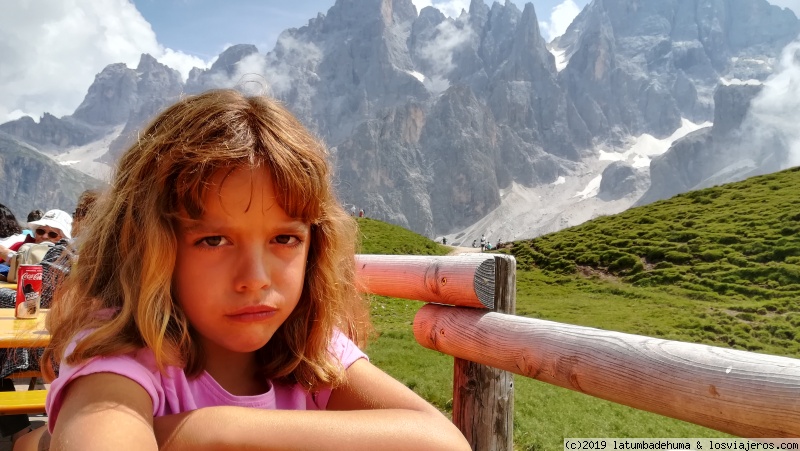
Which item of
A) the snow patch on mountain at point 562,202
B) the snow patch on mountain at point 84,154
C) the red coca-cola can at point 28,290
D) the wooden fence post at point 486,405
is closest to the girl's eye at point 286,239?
the wooden fence post at point 486,405

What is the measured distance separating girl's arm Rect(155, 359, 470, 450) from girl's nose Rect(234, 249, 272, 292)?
0.92 feet

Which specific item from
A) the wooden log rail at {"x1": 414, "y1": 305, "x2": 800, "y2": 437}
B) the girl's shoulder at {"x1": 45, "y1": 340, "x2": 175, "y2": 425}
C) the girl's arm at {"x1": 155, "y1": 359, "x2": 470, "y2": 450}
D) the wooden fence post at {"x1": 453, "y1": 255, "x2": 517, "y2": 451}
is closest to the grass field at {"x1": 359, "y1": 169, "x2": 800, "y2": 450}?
the wooden fence post at {"x1": 453, "y1": 255, "x2": 517, "y2": 451}

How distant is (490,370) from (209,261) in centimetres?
204

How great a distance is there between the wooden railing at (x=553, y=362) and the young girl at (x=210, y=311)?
748 millimetres

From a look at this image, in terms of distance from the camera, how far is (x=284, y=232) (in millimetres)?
1479

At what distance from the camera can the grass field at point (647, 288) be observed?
7414mm

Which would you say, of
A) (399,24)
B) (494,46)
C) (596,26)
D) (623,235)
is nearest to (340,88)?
(399,24)

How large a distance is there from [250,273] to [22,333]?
8.61ft

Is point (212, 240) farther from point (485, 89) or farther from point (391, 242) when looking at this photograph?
point (485, 89)

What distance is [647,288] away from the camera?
873 inches

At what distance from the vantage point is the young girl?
3.97 ft

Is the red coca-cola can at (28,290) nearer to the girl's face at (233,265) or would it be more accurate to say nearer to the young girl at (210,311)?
the young girl at (210,311)

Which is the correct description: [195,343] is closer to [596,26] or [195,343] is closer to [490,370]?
[490,370]

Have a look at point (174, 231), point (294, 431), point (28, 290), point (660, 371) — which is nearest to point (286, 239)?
point (174, 231)
